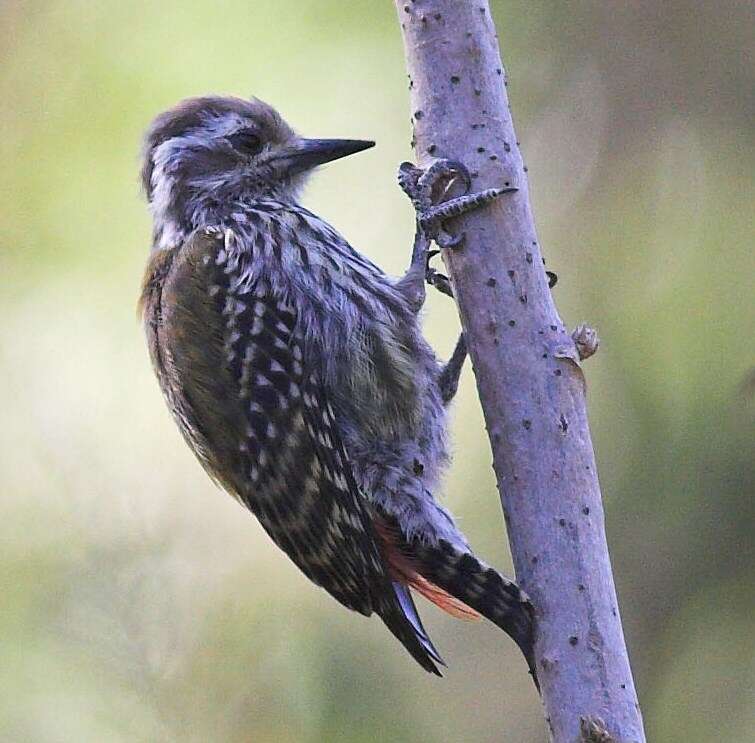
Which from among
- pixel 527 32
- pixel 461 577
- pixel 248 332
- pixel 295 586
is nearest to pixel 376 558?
pixel 461 577

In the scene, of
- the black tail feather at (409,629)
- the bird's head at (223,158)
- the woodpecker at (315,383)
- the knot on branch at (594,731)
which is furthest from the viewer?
the bird's head at (223,158)

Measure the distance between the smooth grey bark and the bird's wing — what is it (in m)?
0.62

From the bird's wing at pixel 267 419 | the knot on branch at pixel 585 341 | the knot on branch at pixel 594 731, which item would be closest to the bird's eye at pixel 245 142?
the bird's wing at pixel 267 419

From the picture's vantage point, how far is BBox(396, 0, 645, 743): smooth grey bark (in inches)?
97.9

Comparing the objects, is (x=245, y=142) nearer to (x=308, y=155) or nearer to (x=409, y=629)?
(x=308, y=155)

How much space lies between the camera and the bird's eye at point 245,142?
4.13 meters

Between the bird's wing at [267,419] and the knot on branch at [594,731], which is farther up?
the bird's wing at [267,419]

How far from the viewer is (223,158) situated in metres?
4.13

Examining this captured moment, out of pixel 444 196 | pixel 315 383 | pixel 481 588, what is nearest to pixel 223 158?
pixel 315 383

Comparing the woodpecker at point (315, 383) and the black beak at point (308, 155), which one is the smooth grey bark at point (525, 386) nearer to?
the woodpecker at point (315, 383)

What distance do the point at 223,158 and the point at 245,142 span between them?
0.28ft

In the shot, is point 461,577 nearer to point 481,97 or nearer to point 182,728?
point 481,97

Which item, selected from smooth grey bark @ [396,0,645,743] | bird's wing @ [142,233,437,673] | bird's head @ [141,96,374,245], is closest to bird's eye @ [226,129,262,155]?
bird's head @ [141,96,374,245]

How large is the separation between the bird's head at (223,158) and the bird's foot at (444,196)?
3.66ft
